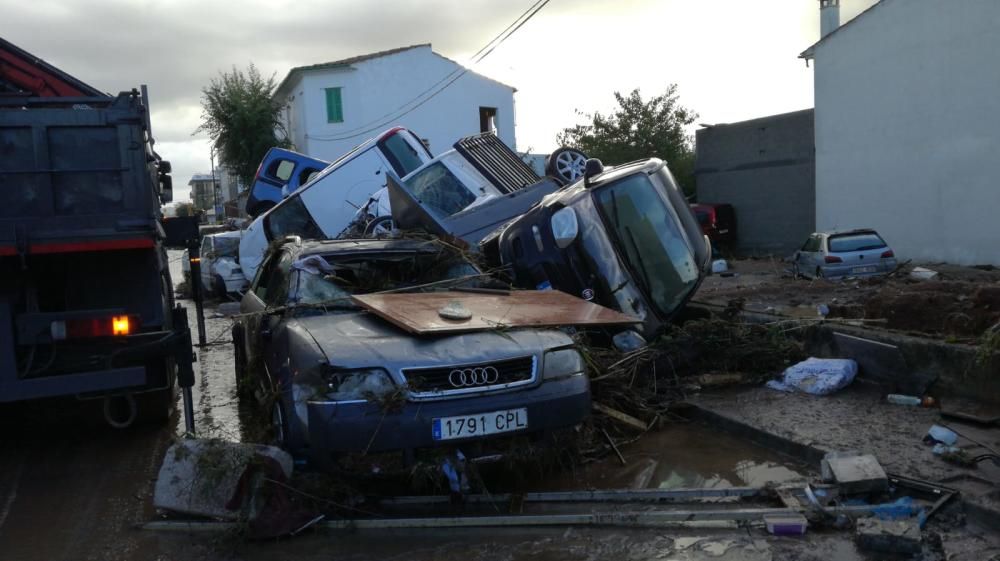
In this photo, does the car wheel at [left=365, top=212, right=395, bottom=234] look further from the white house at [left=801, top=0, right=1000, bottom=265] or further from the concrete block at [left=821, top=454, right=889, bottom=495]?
the white house at [left=801, top=0, right=1000, bottom=265]

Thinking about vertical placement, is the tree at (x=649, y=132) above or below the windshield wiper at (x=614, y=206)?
above

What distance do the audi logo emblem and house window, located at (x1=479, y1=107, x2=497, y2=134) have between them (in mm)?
36965

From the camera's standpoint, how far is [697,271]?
287 inches

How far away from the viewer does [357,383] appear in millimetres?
4262

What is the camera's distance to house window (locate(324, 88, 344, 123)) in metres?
36.8

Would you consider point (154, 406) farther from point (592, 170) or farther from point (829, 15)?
point (829, 15)

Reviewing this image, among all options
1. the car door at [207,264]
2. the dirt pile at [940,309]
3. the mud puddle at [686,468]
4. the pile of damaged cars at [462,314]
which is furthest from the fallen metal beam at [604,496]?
the car door at [207,264]

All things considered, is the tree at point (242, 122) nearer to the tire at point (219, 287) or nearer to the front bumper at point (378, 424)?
the tire at point (219, 287)

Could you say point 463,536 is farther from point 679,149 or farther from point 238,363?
point 679,149

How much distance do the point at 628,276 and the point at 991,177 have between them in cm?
1638

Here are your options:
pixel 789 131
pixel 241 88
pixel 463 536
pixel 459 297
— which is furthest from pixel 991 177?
pixel 241 88

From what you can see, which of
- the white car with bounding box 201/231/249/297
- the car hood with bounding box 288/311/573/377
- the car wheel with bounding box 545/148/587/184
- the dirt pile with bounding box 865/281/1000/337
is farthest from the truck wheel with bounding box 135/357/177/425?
the white car with bounding box 201/231/249/297

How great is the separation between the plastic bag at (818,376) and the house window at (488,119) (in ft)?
115

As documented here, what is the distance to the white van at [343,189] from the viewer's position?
14.1m
